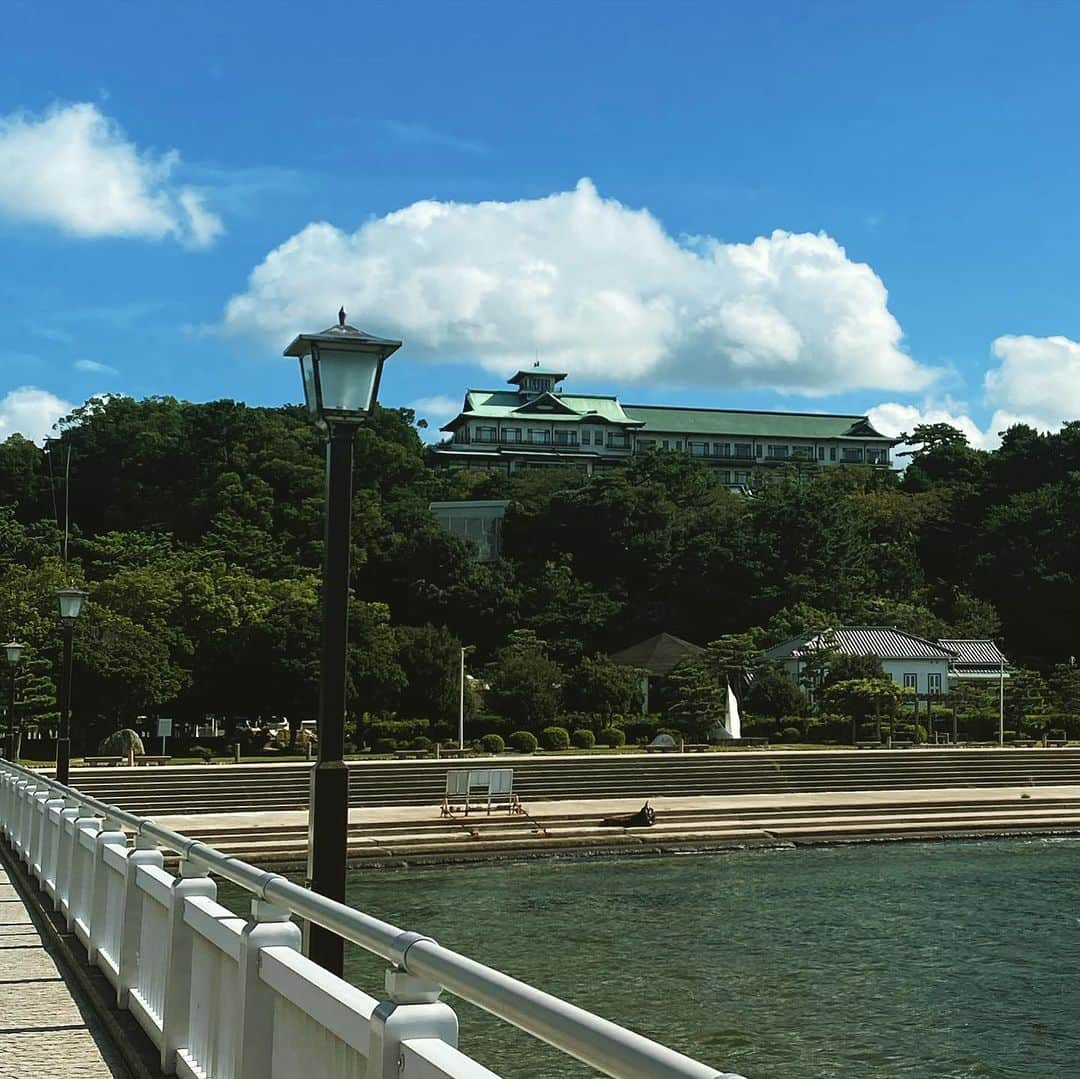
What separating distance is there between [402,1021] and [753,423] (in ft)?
408

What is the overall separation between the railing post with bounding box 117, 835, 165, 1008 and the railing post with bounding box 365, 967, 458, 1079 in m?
4.42

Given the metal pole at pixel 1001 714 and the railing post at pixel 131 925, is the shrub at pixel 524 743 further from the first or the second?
the railing post at pixel 131 925

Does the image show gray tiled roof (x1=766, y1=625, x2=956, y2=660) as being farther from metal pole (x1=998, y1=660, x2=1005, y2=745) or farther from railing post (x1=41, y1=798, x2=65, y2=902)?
railing post (x1=41, y1=798, x2=65, y2=902)

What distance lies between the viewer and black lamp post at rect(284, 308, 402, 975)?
21.2 feet

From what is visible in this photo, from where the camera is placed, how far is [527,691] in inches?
2092

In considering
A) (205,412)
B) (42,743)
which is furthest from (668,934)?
(205,412)

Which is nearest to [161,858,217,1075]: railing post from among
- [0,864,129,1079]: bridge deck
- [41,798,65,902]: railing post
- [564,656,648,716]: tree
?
[0,864,129,1079]: bridge deck

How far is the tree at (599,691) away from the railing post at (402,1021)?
52.6m

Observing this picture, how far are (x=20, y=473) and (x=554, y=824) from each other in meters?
72.0

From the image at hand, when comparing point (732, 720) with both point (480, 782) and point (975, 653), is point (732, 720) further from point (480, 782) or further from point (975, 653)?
point (480, 782)

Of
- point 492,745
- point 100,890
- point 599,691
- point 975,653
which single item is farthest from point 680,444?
point 100,890

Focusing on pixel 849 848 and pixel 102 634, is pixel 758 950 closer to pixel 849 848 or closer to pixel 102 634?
pixel 849 848

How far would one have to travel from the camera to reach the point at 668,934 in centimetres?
1733

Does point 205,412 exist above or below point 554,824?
above
